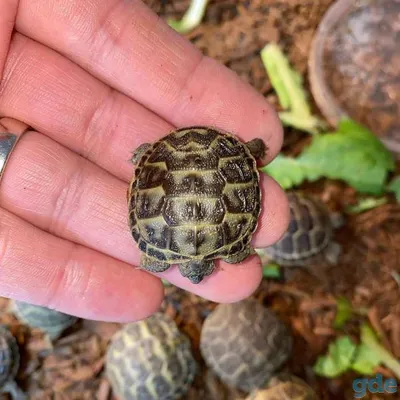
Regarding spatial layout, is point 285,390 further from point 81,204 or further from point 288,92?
point 288,92

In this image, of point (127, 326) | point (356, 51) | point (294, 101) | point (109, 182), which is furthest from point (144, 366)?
point (356, 51)

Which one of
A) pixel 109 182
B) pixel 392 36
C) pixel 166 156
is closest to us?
pixel 166 156

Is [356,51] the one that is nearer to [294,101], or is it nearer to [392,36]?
[392,36]

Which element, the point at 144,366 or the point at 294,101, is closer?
the point at 144,366

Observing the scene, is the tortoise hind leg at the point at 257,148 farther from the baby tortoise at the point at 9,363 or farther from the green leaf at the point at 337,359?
the baby tortoise at the point at 9,363

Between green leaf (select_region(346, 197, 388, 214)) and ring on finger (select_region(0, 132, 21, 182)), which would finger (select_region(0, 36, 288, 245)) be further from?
green leaf (select_region(346, 197, 388, 214))

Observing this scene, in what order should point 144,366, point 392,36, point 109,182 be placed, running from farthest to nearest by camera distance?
point 392,36
point 144,366
point 109,182

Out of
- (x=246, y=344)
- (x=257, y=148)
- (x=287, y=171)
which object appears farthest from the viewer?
(x=287, y=171)

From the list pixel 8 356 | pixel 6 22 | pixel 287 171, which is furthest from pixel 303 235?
pixel 6 22
